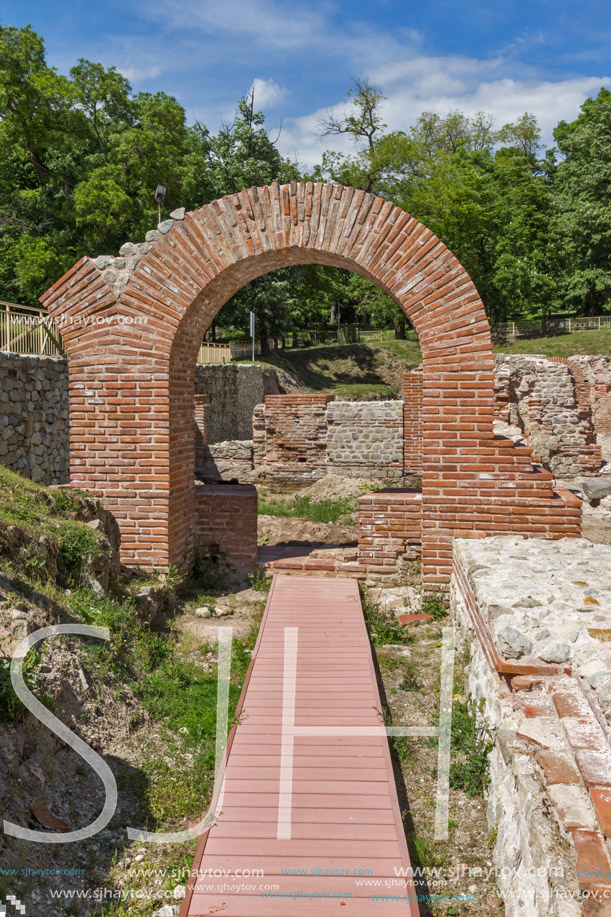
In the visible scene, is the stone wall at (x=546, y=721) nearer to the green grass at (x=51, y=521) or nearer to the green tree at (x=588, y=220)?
the green grass at (x=51, y=521)

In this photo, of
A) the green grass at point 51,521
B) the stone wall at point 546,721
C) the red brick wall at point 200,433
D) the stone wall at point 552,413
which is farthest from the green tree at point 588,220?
the green grass at point 51,521

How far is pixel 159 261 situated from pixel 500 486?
3.76m

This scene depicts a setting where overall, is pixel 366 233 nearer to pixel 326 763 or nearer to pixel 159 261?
pixel 159 261

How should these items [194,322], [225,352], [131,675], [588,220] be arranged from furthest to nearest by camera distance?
[588,220] < [225,352] < [194,322] < [131,675]

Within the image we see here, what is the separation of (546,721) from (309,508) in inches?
352

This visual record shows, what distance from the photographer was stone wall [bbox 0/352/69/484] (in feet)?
32.4

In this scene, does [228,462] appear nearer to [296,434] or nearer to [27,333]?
[296,434]

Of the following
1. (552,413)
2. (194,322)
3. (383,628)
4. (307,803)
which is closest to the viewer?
(307,803)

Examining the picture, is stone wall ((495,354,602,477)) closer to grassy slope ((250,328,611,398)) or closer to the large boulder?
the large boulder

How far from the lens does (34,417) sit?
10.7m

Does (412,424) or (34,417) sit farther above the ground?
(34,417)

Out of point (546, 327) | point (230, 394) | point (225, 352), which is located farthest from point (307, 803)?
point (546, 327)

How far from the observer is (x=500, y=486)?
18.9 ft

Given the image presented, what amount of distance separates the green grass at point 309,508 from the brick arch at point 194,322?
15.5ft
